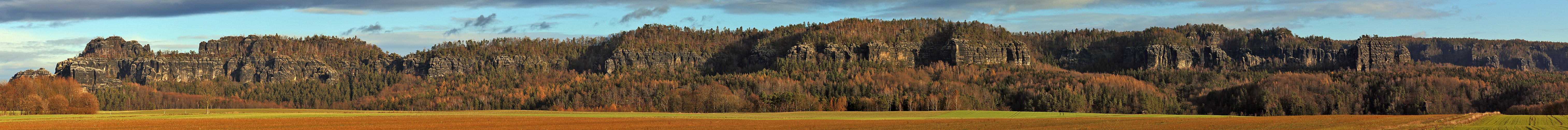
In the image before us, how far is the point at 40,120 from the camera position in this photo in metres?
110

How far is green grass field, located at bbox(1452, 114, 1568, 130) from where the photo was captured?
78.9 metres

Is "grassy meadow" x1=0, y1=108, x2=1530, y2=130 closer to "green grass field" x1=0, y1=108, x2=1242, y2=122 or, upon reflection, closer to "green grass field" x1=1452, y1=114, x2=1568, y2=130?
"green grass field" x1=1452, y1=114, x2=1568, y2=130

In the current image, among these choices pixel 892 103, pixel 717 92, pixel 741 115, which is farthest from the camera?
pixel 717 92

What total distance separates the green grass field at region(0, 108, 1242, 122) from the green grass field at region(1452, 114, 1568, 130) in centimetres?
2335

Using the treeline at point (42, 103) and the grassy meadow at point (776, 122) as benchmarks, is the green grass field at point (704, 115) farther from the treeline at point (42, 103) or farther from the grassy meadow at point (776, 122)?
the treeline at point (42, 103)

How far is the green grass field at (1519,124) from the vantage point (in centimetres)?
7894

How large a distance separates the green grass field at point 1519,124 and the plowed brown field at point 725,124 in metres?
4.91

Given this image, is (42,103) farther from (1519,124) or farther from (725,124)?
(1519,124)

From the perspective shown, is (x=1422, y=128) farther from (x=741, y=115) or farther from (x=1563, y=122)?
(x=741, y=115)

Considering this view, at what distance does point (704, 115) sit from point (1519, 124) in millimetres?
73197

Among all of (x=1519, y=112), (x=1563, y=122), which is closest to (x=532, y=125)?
(x=1563, y=122)

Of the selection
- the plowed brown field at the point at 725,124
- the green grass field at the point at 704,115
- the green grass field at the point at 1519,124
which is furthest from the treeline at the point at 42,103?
the green grass field at the point at 1519,124

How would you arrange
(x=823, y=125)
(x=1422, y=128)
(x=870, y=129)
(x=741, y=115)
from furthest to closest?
(x=741, y=115)
(x=823, y=125)
(x=870, y=129)
(x=1422, y=128)

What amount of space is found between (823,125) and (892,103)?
8631 centimetres
